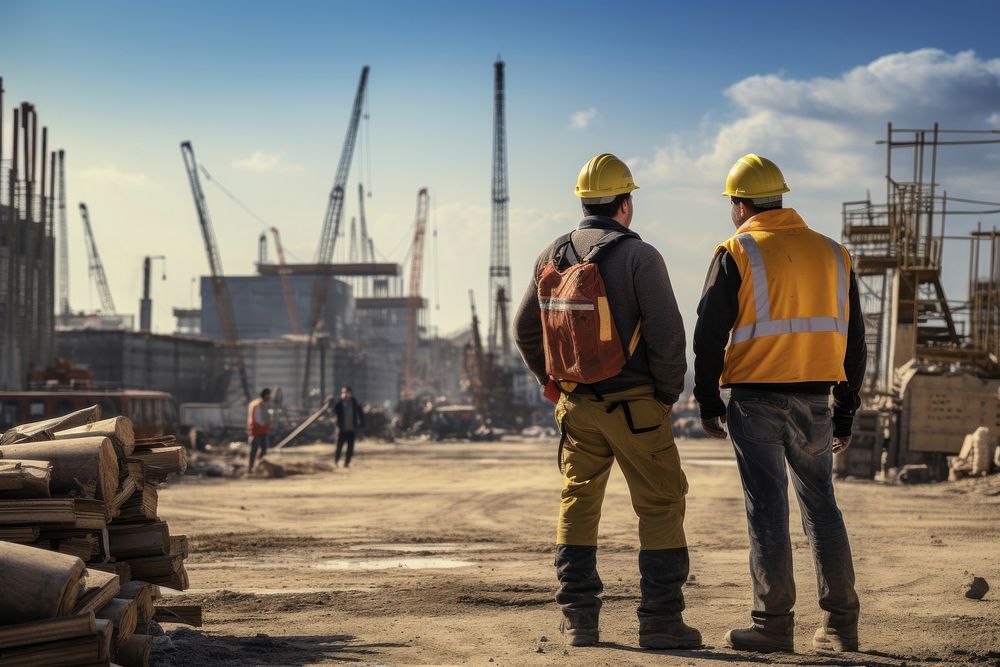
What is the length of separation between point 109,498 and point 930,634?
→ 360 cm

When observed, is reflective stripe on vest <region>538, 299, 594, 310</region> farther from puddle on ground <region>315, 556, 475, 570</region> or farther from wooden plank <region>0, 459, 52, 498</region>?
puddle on ground <region>315, 556, 475, 570</region>

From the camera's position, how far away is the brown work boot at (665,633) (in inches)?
199

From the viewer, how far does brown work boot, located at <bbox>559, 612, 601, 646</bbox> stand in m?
5.18

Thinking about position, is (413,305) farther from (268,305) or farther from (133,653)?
(133,653)

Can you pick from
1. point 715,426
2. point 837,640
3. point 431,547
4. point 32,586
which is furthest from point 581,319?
point 431,547

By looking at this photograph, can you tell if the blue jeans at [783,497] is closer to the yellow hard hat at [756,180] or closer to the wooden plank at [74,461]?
the yellow hard hat at [756,180]

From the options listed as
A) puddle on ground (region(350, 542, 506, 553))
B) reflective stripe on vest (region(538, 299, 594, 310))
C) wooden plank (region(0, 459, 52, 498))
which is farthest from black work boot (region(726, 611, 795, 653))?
puddle on ground (region(350, 542, 506, 553))

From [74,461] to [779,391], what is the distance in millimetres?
2926

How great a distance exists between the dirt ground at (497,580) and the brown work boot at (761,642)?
0.28ft

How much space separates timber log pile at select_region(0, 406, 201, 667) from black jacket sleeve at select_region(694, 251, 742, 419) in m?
2.41

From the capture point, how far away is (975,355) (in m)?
25.3

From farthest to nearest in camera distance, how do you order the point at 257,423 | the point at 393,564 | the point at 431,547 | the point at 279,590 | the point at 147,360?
the point at 147,360 < the point at 257,423 < the point at 431,547 < the point at 393,564 < the point at 279,590

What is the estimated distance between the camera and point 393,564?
343 inches

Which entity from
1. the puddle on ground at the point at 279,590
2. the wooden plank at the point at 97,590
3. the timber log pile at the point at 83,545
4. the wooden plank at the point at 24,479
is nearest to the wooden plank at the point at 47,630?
the timber log pile at the point at 83,545
